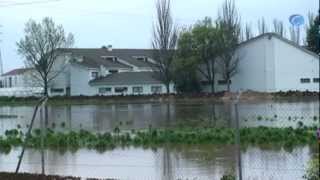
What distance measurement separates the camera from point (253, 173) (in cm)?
1342

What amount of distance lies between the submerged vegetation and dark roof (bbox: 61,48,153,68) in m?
66.8

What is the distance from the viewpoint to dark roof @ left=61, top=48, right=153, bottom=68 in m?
89.8

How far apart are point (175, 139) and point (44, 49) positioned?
76.2 m

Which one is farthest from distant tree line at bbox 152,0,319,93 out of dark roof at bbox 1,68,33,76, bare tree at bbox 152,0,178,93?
dark roof at bbox 1,68,33,76

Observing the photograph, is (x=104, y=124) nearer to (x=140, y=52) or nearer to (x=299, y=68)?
(x=299, y=68)

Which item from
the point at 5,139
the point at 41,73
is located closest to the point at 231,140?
the point at 5,139

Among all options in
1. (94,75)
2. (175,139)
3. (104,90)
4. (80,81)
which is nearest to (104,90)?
(104,90)

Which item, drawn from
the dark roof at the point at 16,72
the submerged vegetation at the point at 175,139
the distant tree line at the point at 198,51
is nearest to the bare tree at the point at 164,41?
the distant tree line at the point at 198,51

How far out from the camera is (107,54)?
3760 inches

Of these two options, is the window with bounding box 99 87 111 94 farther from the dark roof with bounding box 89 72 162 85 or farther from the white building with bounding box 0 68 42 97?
the white building with bounding box 0 68 42 97

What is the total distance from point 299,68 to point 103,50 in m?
36.0

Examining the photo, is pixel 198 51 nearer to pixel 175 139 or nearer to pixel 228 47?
pixel 228 47

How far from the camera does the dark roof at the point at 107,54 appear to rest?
295 feet

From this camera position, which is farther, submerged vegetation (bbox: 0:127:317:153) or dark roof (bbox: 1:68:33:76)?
dark roof (bbox: 1:68:33:76)
